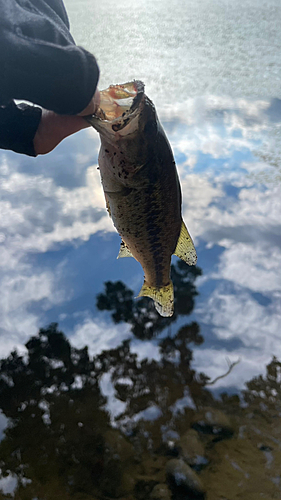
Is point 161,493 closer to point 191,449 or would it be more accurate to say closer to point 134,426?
point 191,449

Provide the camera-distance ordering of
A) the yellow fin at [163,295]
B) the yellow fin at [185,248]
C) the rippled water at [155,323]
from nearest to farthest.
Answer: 1. the yellow fin at [185,248]
2. the yellow fin at [163,295]
3. the rippled water at [155,323]

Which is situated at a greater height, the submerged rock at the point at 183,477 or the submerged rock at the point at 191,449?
the submerged rock at the point at 191,449

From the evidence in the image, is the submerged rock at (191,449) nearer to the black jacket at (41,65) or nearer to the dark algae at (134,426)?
the dark algae at (134,426)

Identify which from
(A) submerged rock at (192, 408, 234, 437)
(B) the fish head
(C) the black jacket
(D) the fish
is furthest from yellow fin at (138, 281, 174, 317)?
(A) submerged rock at (192, 408, 234, 437)

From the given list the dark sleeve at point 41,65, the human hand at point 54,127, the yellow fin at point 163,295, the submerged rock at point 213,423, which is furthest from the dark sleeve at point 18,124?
the submerged rock at point 213,423

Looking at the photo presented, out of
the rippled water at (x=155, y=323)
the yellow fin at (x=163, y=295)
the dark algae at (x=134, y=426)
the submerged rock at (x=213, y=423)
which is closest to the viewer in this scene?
the yellow fin at (x=163, y=295)

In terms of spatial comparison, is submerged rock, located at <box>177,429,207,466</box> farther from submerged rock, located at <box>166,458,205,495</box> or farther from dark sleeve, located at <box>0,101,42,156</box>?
dark sleeve, located at <box>0,101,42,156</box>
